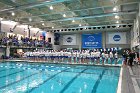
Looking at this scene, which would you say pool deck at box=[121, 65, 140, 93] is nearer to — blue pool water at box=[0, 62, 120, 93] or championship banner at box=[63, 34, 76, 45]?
blue pool water at box=[0, 62, 120, 93]

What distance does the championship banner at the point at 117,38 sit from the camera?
26.5 meters

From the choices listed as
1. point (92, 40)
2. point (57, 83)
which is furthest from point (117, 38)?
point (57, 83)

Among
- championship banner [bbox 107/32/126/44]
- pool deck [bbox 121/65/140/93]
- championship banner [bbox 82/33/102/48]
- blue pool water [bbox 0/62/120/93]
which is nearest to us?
pool deck [bbox 121/65/140/93]

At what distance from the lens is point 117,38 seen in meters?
26.9

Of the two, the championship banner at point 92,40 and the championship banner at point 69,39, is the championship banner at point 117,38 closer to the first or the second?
the championship banner at point 92,40

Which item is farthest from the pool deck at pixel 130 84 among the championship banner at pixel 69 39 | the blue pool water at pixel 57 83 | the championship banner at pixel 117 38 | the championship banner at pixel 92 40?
the championship banner at pixel 69 39

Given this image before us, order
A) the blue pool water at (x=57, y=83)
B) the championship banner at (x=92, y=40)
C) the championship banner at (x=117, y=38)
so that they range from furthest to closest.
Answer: the championship banner at (x=92, y=40) → the championship banner at (x=117, y=38) → the blue pool water at (x=57, y=83)

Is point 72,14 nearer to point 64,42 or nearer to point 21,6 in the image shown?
point 21,6

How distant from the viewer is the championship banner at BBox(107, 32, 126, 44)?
87.0 feet

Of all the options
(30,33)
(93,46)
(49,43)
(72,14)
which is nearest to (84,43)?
(93,46)

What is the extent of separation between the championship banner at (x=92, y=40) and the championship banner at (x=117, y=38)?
1.68m

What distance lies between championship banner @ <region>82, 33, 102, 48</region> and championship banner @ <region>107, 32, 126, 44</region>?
1.68m

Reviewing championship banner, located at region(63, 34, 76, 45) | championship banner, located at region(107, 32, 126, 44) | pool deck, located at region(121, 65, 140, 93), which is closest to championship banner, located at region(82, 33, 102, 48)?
championship banner, located at region(107, 32, 126, 44)

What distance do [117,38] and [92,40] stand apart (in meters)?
4.22
